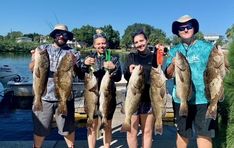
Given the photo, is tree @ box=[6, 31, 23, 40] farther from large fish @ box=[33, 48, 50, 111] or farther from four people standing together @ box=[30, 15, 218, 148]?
large fish @ box=[33, 48, 50, 111]

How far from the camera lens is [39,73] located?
5418mm

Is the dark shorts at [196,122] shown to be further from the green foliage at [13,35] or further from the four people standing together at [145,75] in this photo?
the green foliage at [13,35]

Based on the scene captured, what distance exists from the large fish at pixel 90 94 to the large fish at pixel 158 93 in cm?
85

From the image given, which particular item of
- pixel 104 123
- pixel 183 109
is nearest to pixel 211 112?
pixel 183 109

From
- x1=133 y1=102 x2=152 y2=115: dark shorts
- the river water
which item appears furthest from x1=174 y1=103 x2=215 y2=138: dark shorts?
the river water

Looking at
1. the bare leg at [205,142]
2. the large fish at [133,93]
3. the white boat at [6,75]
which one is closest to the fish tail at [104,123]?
the large fish at [133,93]

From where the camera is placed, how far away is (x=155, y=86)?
5203mm

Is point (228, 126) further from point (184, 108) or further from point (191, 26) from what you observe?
point (191, 26)

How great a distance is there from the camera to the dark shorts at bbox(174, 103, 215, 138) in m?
5.23

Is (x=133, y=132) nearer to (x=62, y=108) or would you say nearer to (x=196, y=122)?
(x=196, y=122)

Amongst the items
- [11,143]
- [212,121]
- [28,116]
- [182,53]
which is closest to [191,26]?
[182,53]

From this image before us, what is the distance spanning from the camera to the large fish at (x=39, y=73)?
212 inches

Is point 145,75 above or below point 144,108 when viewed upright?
above

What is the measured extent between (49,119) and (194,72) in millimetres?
2329
